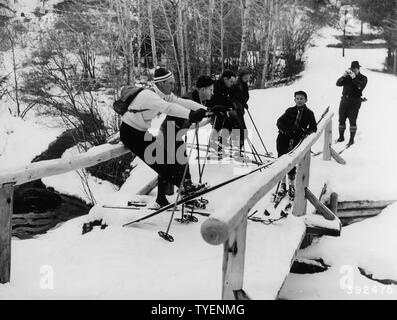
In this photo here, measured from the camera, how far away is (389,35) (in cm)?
2536

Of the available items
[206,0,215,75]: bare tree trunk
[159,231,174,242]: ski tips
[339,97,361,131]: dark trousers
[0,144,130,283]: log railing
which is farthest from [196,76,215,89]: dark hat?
[206,0,215,75]: bare tree trunk

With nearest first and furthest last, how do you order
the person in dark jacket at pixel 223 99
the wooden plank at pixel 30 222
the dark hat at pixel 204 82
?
the dark hat at pixel 204 82 < the person in dark jacket at pixel 223 99 < the wooden plank at pixel 30 222

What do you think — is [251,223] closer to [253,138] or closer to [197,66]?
[253,138]

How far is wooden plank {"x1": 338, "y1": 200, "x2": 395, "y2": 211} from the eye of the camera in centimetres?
699

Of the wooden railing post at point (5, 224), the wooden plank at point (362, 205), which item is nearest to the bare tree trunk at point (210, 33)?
the wooden plank at point (362, 205)

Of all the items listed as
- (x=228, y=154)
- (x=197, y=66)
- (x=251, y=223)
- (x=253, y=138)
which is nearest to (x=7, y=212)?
(x=251, y=223)

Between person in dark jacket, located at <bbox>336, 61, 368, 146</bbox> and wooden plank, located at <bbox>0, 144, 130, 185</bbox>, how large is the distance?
6336 mm

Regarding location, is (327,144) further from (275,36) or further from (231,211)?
(275,36)

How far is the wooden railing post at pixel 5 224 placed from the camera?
10.8ft

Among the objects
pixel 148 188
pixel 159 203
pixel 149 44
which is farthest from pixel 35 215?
pixel 149 44

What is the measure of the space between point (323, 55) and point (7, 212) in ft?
85.6

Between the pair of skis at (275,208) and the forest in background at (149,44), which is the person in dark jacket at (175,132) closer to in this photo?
the pair of skis at (275,208)

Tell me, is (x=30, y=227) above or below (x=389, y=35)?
below

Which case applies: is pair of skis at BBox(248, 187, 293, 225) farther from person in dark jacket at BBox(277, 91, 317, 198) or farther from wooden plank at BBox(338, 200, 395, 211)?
wooden plank at BBox(338, 200, 395, 211)
